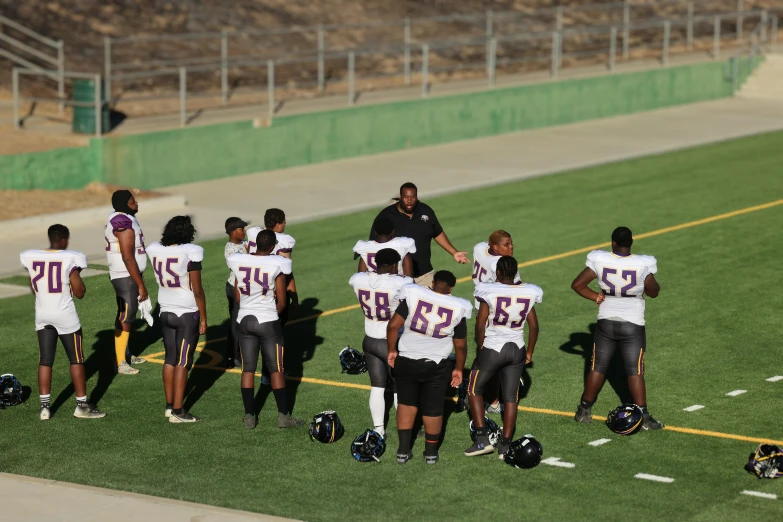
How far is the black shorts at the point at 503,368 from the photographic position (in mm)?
12516

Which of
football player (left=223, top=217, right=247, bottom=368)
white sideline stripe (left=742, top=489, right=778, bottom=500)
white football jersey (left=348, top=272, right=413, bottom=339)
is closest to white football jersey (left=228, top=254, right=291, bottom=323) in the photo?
white football jersey (left=348, top=272, right=413, bottom=339)

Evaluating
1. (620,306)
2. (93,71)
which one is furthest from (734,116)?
(620,306)

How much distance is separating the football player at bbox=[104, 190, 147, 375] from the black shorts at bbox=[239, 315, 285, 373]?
1.96 meters

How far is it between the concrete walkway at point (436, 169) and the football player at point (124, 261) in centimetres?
615

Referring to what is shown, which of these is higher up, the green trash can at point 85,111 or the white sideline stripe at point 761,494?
the green trash can at point 85,111

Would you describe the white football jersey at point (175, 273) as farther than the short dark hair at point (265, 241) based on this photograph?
Yes

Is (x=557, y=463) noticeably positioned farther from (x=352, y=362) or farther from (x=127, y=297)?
(x=127, y=297)

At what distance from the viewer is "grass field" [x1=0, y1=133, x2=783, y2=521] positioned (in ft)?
38.3

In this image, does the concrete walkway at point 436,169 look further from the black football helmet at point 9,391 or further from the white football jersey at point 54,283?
the white football jersey at point 54,283

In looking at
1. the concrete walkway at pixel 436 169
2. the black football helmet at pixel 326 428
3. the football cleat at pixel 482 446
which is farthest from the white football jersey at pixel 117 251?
the concrete walkway at pixel 436 169

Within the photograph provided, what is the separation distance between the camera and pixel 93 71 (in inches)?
1321

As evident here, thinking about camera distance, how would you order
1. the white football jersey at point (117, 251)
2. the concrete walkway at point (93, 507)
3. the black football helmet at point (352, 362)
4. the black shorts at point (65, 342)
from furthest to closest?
the black football helmet at point (352, 362), the white football jersey at point (117, 251), the black shorts at point (65, 342), the concrete walkway at point (93, 507)

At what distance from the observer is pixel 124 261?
593 inches

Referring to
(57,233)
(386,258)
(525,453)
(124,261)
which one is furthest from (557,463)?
(124,261)
